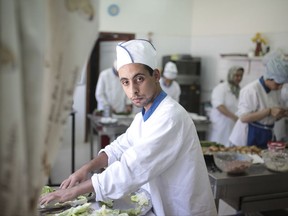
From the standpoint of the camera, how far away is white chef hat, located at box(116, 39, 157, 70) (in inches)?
50.9

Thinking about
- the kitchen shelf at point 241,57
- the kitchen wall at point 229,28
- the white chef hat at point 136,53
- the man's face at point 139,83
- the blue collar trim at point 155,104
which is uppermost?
the kitchen wall at point 229,28

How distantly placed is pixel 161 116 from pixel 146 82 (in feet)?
0.57

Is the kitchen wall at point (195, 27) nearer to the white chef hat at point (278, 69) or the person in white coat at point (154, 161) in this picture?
the white chef hat at point (278, 69)

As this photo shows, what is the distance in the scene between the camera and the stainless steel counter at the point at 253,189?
1933 millimetres

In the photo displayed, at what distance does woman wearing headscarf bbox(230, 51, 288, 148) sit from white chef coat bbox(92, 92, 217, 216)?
1592 mm

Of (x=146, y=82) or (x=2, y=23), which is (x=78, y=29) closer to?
(x=2, y=23)

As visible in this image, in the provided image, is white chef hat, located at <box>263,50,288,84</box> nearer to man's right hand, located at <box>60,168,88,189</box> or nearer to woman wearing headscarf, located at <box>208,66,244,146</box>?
woman wearing headscarf, located at <box>208,66,244,146</box>

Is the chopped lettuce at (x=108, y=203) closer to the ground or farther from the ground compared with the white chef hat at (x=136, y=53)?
closer to the ground

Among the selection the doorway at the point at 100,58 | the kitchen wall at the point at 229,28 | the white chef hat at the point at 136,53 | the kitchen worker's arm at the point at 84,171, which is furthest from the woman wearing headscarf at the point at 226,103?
the white chef hat at the point at 136,53

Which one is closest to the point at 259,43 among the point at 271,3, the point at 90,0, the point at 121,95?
the point at 271,3

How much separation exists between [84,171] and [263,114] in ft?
6.22

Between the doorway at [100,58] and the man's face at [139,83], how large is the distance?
4.66 meters

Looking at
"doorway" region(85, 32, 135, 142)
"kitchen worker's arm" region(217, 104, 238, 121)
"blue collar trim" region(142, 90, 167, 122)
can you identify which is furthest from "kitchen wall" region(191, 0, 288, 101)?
"blue collar trim" region(142, 90, 167, 122)

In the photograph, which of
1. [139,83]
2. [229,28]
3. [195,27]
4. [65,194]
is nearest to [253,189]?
[139,83]
